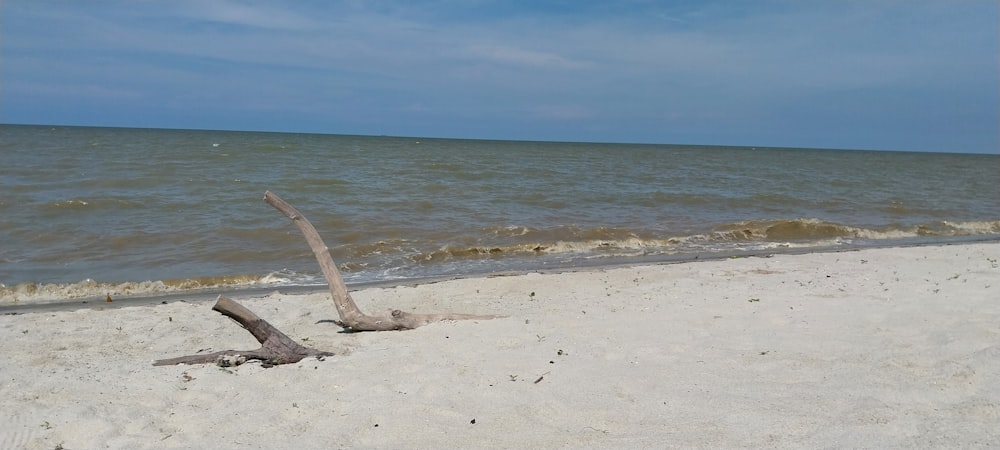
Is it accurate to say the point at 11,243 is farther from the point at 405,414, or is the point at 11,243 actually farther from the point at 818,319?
the point at 818,319

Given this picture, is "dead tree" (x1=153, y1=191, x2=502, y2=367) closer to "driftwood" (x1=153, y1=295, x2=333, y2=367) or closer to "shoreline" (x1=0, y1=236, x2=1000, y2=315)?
"driftwood" (x1=153, y1=295, x2=333, y2=367)

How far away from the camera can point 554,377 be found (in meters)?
4.75

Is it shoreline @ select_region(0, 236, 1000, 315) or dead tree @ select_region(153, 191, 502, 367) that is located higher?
dead tree @ select_region(153, 191, 502, 367)

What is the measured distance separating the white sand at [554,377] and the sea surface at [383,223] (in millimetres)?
2902

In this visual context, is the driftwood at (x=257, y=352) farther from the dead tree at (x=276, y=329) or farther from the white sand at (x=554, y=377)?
the white sand at (x=554, y=377)

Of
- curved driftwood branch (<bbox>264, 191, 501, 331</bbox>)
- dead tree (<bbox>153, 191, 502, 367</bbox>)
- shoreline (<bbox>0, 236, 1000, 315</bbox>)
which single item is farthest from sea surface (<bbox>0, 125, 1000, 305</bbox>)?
dead tree (<bbox>153, 191, 502, 367</bbox>)

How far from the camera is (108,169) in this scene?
22.2m

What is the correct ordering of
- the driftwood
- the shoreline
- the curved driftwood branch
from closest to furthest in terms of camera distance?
the driftwood → the curved driftwood branch → the shoreline

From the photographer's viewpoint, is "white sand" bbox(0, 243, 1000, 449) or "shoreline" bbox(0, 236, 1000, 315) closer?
"white sand" bbox(0, 243, 1000, 449)

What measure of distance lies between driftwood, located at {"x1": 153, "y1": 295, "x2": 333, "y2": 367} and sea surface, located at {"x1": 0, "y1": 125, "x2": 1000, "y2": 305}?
13.9 ft

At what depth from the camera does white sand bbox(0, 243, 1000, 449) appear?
3863 mm

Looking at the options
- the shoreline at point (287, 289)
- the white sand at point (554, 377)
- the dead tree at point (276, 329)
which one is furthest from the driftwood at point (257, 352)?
the shoreline at point (287, 289)

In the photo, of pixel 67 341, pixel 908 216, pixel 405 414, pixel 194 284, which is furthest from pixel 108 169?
pixel 908 216

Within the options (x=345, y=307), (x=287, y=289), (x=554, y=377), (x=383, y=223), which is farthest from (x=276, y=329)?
(x=383, y=223)
